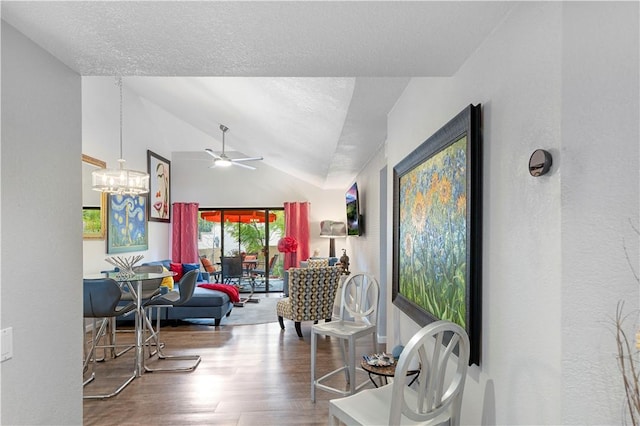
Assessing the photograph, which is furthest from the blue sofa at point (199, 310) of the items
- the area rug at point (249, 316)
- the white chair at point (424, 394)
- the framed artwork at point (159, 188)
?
the white chair at point (424, 394)

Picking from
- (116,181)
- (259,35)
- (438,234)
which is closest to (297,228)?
(116,181)

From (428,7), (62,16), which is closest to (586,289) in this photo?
(428,7)

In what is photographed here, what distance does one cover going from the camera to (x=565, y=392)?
97cm

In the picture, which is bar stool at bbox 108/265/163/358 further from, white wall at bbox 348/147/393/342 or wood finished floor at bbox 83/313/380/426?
white wall at bbox 348/147/393/342

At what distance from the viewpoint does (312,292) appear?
429 cm

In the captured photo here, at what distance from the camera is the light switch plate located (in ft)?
3.94

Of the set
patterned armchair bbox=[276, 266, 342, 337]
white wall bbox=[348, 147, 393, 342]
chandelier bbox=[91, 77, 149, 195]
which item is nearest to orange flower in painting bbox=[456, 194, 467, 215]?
white wall bbox=[348, 147, 393, 342]

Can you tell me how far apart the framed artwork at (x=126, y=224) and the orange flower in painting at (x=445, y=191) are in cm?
518

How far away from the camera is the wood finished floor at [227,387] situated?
8.68 ft

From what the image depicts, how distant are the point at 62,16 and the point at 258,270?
7214 millimetres

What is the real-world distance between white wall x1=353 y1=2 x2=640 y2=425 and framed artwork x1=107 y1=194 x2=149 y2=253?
563 cm

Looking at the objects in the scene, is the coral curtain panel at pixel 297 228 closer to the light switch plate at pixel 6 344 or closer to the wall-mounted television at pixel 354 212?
the wall-mounted television at pixel 354 212

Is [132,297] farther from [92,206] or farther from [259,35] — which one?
[259,35]

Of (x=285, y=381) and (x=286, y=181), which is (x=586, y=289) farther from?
(x=286, y=181)
